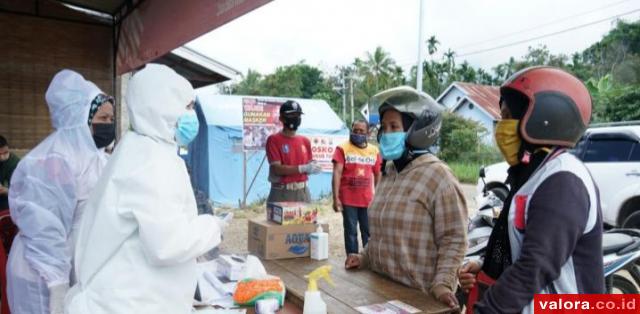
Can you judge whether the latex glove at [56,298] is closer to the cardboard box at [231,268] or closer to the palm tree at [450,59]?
the cardboard box at [231,268]

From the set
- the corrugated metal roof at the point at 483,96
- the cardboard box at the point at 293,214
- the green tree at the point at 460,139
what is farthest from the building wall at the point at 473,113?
the cardboard box at the point at 293,214

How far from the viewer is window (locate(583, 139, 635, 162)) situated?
6637 mm

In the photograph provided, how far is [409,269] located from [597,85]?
22.8m

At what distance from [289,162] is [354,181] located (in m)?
0.75

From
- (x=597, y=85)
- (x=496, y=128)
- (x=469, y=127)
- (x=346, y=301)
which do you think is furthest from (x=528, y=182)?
(x=597, y=85)

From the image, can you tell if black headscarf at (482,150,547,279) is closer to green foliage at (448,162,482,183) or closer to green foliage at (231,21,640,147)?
green foliage at (231,21,640,147)

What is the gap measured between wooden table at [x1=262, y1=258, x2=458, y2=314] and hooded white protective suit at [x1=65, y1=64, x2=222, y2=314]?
2.15 feet

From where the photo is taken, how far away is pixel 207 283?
2250 mm

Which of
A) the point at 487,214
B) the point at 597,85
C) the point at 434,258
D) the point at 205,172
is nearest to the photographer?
the point at 434,258

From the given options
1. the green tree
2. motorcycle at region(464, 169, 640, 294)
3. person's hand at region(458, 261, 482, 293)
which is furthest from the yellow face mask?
the green tree

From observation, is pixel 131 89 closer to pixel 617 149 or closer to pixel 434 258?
pixel 434 258

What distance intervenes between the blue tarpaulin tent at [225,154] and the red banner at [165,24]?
4.75 m

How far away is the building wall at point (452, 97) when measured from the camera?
29.8 metres

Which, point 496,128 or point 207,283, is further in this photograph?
point 207,283
